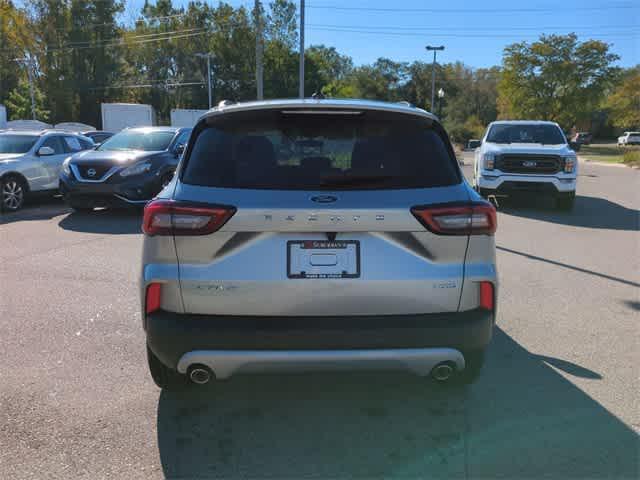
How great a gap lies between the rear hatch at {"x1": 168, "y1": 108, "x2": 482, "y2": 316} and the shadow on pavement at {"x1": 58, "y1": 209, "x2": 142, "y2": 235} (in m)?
6.72

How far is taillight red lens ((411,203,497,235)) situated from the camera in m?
2.85

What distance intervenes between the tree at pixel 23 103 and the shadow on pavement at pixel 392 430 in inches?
2186

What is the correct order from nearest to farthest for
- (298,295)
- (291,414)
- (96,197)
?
1. (298,295)
2. (291,414)
3. (96,197)

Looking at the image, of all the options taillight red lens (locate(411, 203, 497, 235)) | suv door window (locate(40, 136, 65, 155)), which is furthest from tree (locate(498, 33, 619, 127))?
taillight red lens (locate(411, 203, 497, 235))

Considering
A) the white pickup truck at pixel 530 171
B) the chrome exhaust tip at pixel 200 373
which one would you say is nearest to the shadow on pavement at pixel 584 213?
the white pickup truck at pixel 530 171

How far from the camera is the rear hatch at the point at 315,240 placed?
2.79 meters

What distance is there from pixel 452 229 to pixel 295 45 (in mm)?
70636

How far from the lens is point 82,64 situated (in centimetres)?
5369

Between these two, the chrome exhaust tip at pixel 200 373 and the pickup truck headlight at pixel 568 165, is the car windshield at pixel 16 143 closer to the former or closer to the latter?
the chrome exhaust tip at pixel 200 373

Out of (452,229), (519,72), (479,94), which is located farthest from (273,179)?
(479,94)

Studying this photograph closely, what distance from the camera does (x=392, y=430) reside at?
10.5ft

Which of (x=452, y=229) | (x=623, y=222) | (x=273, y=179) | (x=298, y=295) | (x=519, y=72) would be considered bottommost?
(x=623, y=222)

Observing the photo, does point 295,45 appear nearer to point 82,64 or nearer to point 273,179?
point 82,64

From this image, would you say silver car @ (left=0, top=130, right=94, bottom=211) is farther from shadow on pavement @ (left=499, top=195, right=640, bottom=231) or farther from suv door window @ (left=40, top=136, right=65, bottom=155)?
shadow on pavement @ (left=499, top=195, right=640, bottom=231)
